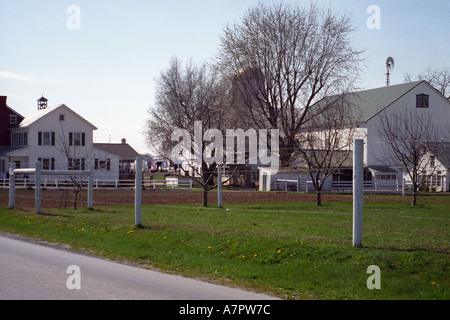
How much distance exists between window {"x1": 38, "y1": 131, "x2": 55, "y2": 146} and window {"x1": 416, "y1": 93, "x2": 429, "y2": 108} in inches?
1509

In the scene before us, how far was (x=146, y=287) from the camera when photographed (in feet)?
27.6

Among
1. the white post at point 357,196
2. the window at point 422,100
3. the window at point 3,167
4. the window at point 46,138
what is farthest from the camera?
the window at point 46,138

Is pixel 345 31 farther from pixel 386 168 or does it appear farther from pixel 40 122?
pixel 40 122

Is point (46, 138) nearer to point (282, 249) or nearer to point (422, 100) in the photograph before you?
point (422, 100)

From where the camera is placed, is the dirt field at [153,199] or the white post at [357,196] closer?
the white post at [357,196]

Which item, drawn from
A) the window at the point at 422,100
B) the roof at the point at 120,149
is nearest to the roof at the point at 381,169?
the window at the point at 422,100

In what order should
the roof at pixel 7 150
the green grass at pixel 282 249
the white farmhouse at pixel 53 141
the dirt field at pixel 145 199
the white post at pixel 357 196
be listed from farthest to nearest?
the white farmhouse at pixel 53 141 < the roof at pixel 7 150 < the dirt field at pixel 145 199 < the white post at pixel 357 196 < the green grass at pixel 282 249

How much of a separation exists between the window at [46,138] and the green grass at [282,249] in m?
39.2

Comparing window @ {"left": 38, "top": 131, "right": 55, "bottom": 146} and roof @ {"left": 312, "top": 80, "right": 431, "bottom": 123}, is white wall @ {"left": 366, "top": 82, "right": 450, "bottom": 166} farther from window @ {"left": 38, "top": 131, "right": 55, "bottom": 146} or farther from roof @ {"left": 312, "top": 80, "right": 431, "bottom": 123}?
window @ {"left": 38, "top": 131, "right": 55, "bottom": 146}

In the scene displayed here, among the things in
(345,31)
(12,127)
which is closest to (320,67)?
(345,31)

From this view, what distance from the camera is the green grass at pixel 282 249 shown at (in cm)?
843

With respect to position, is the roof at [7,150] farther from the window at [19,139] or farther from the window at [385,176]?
the window at [385,176]

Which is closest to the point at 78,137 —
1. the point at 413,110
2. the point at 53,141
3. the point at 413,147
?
the point at 53,141

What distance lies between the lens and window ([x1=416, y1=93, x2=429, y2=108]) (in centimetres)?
5384
